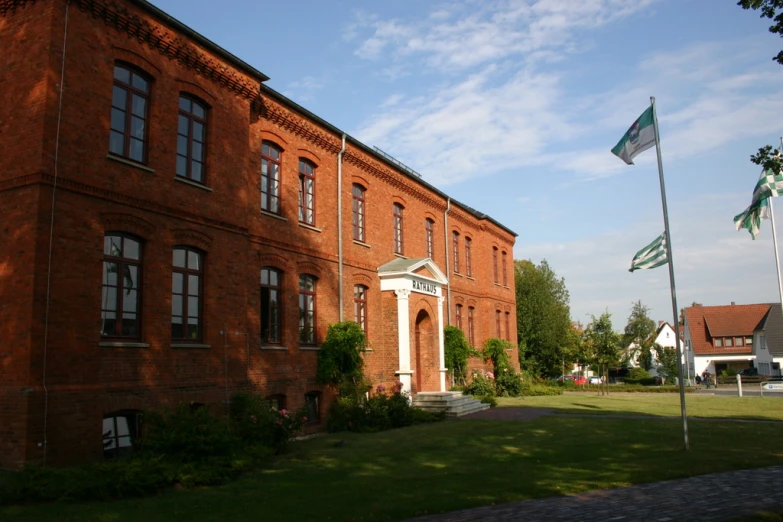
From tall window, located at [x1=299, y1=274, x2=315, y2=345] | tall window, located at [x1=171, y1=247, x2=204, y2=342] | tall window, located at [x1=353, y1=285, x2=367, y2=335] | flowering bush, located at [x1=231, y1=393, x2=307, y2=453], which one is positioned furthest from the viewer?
tall window, located at [x1=353, y1=285, x2=367, y2=335]

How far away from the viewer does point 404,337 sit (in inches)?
831

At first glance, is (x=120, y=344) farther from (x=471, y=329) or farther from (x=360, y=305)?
(x=471, y=329)

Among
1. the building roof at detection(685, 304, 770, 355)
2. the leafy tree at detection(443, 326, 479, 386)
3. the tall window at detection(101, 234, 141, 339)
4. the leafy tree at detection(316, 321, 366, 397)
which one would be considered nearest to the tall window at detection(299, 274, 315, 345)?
the leafy tree at detection(316, 321, 366, 397)

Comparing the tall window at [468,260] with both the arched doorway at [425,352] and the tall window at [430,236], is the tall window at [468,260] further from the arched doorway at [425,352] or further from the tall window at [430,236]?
the arched doorway at [425,352]

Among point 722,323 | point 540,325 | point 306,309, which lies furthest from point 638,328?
point 306,309

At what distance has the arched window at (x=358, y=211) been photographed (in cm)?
2100

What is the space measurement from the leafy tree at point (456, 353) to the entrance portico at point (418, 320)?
2.46ft

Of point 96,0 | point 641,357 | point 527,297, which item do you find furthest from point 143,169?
point 641,357

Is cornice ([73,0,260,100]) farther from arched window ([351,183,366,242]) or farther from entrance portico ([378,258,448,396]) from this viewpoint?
entrance portico ([378,258,448,396])

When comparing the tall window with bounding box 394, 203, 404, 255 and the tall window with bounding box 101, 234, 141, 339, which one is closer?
Result: the tall window with bounding box 101, 234, 141, 339

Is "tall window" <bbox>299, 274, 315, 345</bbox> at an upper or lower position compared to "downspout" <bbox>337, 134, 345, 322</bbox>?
lower

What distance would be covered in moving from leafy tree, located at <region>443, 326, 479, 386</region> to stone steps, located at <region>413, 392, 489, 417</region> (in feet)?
12.1

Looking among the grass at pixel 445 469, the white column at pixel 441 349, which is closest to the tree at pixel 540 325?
the white column at pixel 441 349

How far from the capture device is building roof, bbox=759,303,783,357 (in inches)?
2121
